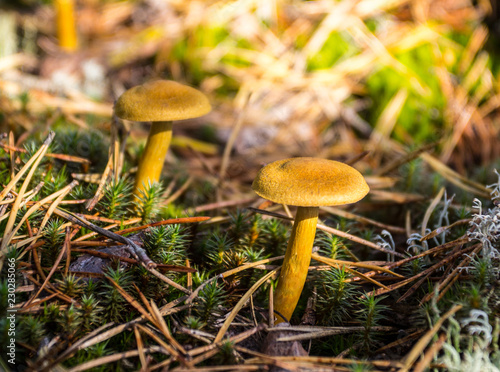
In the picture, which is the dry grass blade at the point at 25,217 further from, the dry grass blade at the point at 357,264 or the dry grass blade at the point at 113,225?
the dry grass blade at the point at 357,264

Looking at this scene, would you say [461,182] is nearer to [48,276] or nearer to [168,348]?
[168,348]

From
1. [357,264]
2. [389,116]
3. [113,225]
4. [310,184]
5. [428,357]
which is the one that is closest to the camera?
[428,357]

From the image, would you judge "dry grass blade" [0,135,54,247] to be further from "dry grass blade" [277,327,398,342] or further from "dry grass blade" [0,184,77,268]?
"dry grass blade" [277,327,398,342]

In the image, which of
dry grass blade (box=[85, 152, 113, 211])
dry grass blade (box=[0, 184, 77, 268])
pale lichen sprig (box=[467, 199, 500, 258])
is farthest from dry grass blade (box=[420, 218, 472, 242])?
dry grass blade (box=[0, 184, 77, 268])

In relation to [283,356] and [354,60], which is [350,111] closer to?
[354,60]

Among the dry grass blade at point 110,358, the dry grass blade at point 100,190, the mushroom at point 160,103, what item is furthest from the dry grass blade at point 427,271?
the dry grass blade at point 100,190

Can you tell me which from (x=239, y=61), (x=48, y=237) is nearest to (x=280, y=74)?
(x=239, y=61)

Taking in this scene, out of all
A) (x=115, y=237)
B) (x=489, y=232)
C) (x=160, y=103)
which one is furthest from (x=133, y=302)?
(x=489, y=232)
